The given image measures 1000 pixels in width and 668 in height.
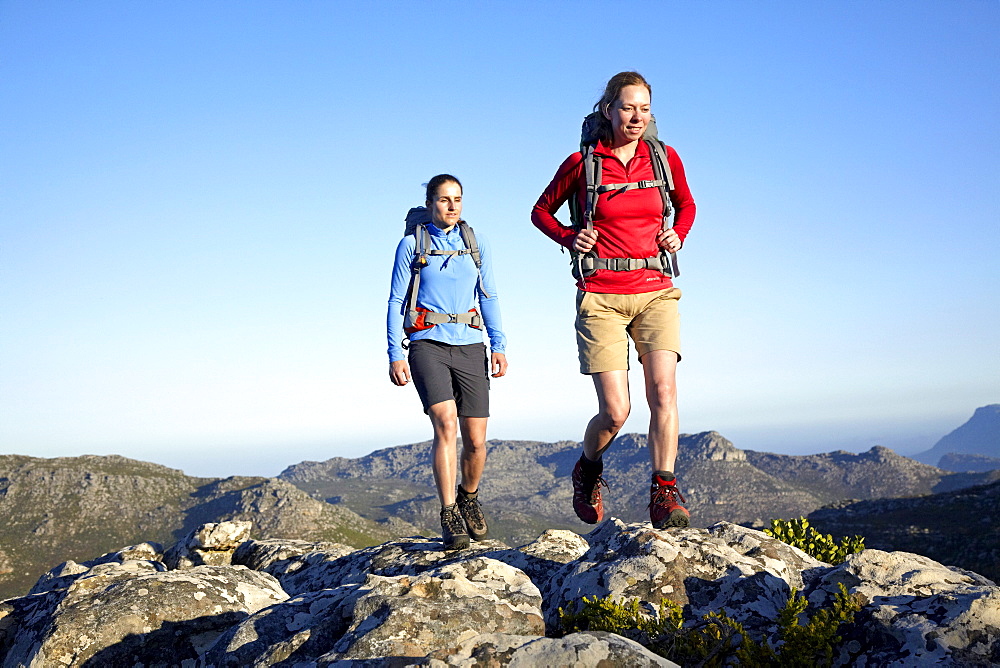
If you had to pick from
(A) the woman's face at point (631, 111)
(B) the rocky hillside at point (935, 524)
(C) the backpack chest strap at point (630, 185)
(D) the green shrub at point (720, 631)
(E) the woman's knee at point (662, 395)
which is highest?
(A) the woman's face at point (631, 111)

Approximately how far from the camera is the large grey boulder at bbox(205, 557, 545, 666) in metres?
4.87

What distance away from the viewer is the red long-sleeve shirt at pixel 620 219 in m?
7.97

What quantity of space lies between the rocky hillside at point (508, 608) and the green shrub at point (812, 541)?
44.4 inches

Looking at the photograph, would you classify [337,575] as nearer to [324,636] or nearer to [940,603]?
A: [324,636]

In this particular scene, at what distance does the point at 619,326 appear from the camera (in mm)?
8023

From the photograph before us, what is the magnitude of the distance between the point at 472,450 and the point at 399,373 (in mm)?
1531

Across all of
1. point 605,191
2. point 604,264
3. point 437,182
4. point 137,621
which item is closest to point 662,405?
point 604,264

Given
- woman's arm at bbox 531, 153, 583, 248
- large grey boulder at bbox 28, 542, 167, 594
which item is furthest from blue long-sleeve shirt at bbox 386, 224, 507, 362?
large grey boulder at bbox 28, 542, 167, 594

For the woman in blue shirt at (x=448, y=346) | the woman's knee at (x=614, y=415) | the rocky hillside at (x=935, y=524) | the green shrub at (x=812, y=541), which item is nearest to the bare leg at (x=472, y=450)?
the woman in blue shirt at (x=448, y=346)

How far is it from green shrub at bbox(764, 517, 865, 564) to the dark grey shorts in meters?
3.96

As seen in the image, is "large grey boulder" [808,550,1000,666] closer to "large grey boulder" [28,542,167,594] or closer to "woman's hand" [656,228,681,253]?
"woman's hand" [656,228,681,253]

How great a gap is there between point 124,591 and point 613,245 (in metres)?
6.86

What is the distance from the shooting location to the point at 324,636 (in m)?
5.27

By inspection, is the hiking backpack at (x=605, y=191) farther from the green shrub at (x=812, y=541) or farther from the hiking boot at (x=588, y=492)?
the green shrub at (x=812, y=541)
